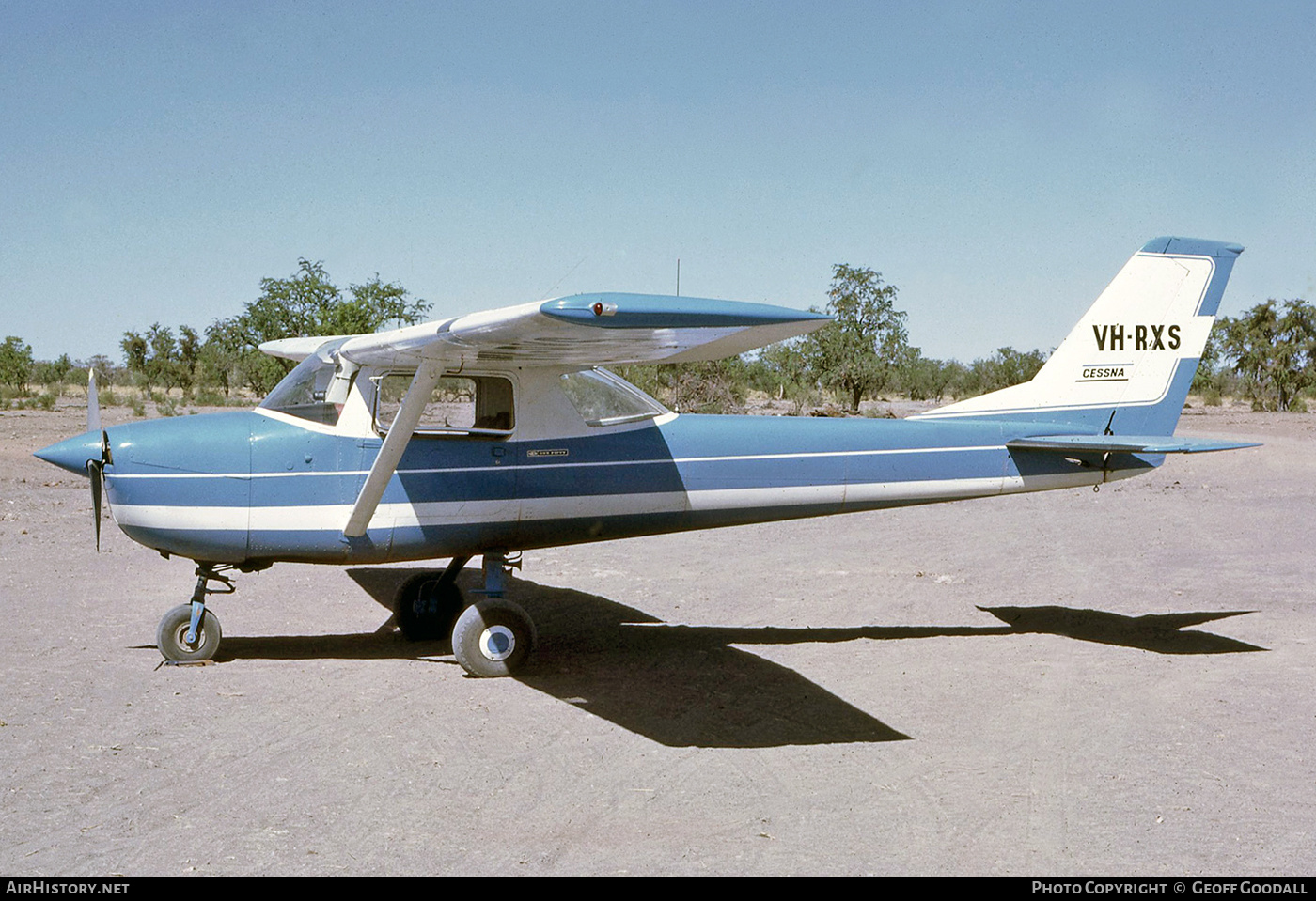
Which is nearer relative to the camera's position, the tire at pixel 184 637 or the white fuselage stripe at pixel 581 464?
the white fuselage stripe at pixel 581 464

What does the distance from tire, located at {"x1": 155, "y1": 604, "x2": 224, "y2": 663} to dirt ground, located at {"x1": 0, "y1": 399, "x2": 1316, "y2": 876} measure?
0.15m

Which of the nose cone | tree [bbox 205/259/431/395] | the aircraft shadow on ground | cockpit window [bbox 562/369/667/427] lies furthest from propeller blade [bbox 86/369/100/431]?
tree [bbox 205/259/431/395]

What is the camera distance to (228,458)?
7188 mm

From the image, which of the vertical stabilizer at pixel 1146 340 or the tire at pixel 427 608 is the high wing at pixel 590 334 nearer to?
the tire at pixel 427 608

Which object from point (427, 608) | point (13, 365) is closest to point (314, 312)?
point (427, 608)

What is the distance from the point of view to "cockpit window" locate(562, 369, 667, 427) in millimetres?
7801

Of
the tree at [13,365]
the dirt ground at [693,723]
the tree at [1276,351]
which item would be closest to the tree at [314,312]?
the dirt ground at [693,723]

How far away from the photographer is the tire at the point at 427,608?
8719 millimetres

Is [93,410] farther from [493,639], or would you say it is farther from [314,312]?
[314,312]

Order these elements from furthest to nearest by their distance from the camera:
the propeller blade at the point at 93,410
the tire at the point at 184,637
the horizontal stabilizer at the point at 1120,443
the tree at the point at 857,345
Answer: the tree at the point at 857,345 → the horizontal stabilizer at the point at 1120,443 → the tire at the point at 184,637 → the propeller blade at the point at 93,410

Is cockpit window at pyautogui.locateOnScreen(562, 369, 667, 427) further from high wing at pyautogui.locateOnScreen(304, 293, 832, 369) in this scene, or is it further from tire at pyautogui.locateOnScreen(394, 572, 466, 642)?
tire at pyautogui.locateOnScreen(394, 572, 466, 642)

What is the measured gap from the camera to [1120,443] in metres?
8.26

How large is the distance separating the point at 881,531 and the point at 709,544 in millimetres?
2606

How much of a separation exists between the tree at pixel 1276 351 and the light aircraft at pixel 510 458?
182ft
